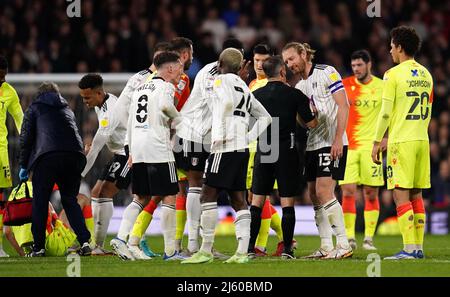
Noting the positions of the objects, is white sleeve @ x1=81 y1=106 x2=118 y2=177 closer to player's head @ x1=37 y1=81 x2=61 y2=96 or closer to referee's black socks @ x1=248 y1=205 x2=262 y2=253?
player's head @ x1=37 y1=81 x2=61 y2=96

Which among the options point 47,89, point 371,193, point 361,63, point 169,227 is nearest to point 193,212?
point 169,227

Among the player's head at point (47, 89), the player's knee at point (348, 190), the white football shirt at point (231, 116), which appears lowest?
the player's knee at point (348, 190)

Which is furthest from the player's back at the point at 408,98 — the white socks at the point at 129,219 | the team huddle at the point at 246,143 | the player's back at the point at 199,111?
the white socks at the point at 129,219

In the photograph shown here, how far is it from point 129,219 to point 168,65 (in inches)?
66.4

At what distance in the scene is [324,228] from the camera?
1185 centimetres

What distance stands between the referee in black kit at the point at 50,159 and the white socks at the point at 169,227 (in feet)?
3.55

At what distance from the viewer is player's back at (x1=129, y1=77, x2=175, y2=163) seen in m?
11.1

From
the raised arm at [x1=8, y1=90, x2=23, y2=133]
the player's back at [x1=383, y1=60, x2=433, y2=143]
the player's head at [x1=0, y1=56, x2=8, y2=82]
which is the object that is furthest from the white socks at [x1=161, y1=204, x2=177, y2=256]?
the player's head at [x1=0, y1=56, x2=8, y2=82]

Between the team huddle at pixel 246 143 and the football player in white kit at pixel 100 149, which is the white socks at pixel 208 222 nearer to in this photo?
the team huddle at pixel 246 143

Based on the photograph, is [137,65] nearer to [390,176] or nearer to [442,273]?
[390,176]

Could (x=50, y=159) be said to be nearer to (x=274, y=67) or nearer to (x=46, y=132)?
(x=46, y=132)

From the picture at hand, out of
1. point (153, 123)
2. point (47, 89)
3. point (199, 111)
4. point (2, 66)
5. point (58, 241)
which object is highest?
point (2, 66)

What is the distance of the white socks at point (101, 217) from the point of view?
42.0ft

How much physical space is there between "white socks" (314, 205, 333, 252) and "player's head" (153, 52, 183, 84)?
2254 mm
